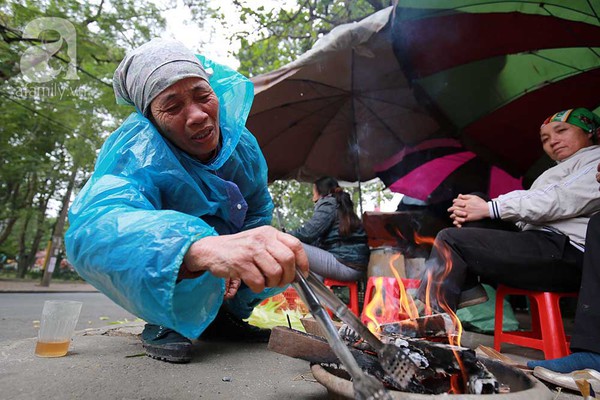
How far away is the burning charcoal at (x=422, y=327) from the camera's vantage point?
1811mm

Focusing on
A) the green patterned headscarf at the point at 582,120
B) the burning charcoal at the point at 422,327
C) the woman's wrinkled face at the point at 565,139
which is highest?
the green patterned headscarf at the point at 582,120

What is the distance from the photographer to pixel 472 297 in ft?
7.61

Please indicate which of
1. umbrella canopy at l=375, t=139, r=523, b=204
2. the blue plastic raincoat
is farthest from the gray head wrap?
umbrella canopy at l=375, t=139, r=523, b=204

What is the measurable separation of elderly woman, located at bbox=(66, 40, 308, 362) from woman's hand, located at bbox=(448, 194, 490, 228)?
128cm

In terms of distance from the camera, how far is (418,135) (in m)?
5.17

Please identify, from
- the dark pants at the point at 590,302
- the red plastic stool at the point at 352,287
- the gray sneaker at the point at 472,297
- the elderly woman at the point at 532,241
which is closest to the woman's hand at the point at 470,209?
the elderly woman at the point at 532,241

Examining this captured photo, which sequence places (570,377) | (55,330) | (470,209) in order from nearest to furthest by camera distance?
1. (570,377)
2. (55,330)
3. (470,209)

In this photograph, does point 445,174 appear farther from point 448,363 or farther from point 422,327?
point 448,363

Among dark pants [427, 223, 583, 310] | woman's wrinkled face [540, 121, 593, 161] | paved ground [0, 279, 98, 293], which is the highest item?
woman's wrinkled face [540, 121, 593, 161]

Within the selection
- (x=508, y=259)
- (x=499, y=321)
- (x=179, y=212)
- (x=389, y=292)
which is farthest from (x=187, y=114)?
(x=499, y=321)

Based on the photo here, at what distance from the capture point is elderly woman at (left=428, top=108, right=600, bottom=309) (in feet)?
7.10

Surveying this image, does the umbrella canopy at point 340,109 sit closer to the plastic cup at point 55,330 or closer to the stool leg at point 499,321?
the stool leg at point 499,321

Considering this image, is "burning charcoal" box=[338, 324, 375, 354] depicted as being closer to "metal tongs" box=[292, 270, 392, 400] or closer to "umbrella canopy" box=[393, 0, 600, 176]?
"metal tongs" box=[292, 270, 392, 400]

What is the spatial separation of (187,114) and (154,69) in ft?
0.85
